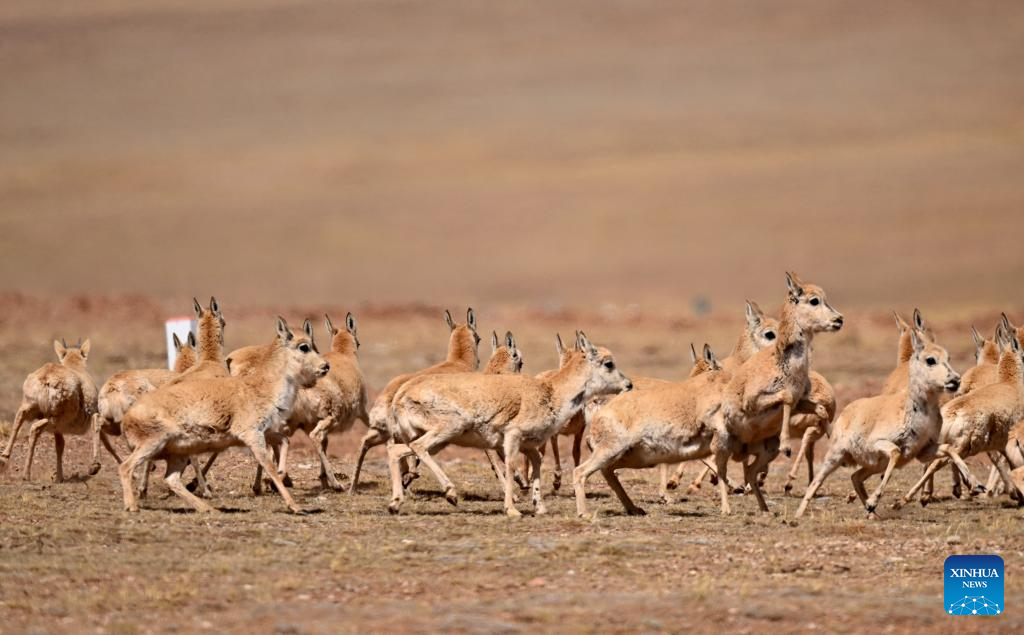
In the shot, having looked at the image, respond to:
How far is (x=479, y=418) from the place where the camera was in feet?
58.1

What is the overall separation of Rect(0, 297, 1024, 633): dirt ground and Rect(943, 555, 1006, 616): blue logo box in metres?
0.15

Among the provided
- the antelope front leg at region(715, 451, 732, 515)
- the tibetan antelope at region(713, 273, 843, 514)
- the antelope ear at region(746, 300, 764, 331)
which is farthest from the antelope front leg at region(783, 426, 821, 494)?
the antelope front leg at region(715, 451, 732, 515)

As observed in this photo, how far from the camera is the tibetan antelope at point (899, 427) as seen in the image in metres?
17.3

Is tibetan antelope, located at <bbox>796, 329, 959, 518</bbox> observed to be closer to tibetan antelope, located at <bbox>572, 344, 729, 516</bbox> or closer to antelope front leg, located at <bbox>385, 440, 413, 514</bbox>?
tibetan antelope, located at <bbox>572, 344, 729, 516</bbox>

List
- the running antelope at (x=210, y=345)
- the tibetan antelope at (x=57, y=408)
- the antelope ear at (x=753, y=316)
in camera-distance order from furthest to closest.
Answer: the antelope ear at (x=753, y=316) < the tibetan antelope at (x=57, y=408) < the running antelope at (x=210, y=345)

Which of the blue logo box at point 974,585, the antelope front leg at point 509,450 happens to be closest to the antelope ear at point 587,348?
the antelope front leg at point 509,450

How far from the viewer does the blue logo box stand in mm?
12510

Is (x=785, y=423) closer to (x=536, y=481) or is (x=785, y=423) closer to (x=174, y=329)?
(x=536, y=481)

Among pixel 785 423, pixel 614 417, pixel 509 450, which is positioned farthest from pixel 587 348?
pixel 785 423

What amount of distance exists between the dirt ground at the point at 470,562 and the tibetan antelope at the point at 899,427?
0.62 meters

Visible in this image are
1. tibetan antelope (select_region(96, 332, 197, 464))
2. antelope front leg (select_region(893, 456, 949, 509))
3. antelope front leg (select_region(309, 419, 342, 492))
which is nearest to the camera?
antelope front leg (select_region(893, 456, 949, 509))

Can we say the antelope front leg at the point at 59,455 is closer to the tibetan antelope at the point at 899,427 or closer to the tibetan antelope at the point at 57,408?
the tibetan antelope at the point at 57,408

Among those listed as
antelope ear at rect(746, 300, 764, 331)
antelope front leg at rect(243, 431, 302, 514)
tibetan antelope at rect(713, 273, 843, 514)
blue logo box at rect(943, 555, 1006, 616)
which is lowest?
blue logo box at rect(943, 555, 1006, 616)

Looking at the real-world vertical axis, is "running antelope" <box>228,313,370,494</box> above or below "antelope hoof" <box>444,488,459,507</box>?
above
